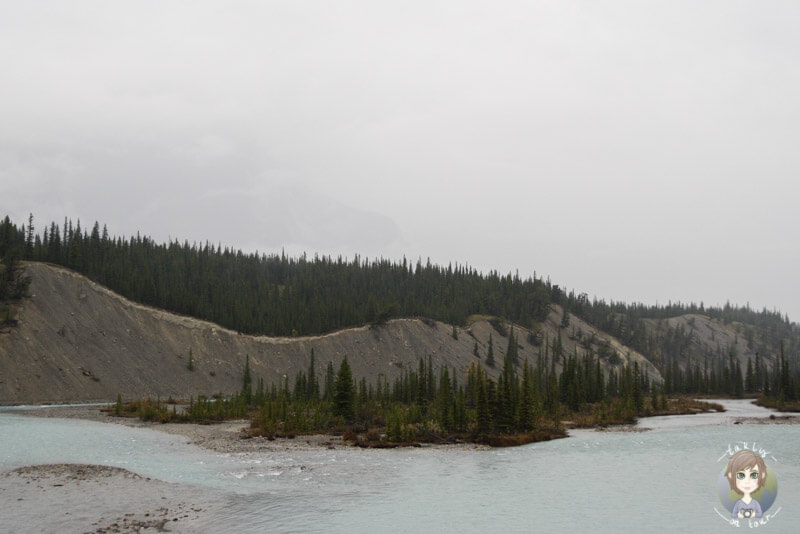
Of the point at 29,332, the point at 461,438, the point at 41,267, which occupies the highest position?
the point at 41,267

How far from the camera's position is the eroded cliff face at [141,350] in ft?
354

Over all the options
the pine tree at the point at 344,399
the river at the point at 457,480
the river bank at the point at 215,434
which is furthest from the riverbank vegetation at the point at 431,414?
the river at the point at 457,480

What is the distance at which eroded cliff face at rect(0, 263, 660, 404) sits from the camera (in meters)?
108

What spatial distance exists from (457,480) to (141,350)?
108 meters

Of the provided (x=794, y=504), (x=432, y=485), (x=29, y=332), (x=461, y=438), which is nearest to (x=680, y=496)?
(x=794, y=504)

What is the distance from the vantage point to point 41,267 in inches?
5069

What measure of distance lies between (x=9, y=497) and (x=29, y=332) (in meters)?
93.6

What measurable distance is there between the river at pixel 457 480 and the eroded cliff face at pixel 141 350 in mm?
47516

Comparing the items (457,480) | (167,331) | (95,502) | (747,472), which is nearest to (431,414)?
(457,480)

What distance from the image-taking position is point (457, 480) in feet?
129

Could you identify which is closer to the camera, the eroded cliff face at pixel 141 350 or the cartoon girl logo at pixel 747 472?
the cartoon girl logo at pixel 747 472

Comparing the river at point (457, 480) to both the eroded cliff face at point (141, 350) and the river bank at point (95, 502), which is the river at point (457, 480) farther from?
the eroded cliff face at point (141, 350)

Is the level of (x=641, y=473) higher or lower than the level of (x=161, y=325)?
lower

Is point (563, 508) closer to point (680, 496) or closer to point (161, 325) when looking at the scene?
point (680, 496)
